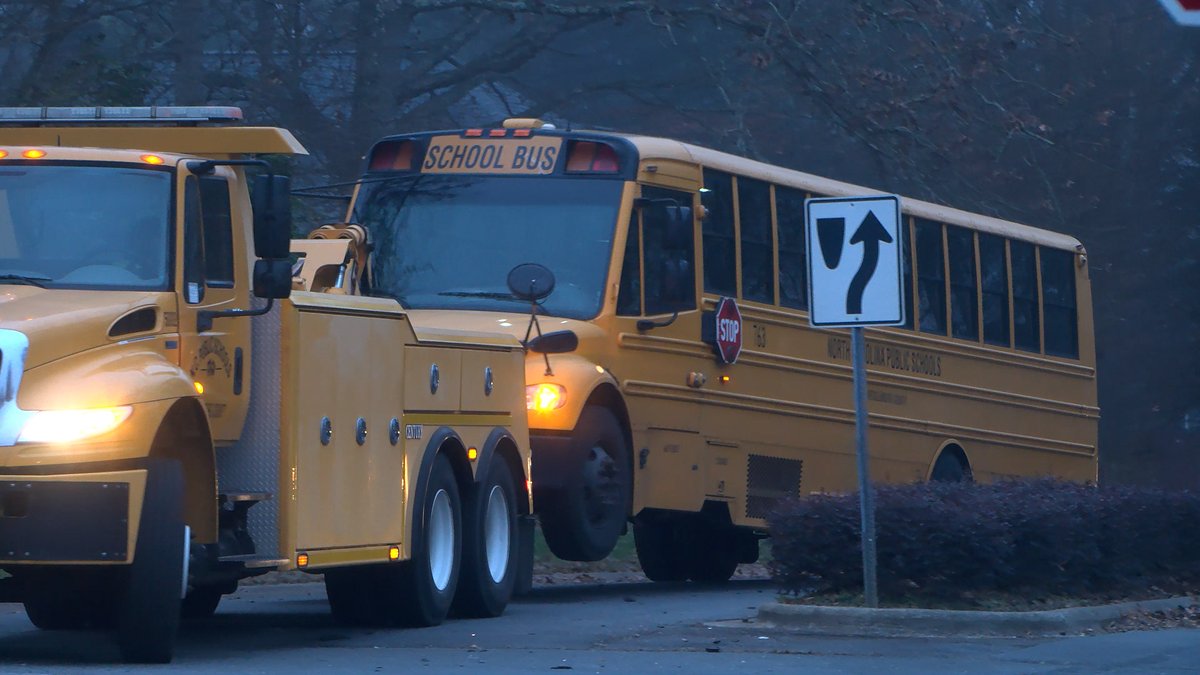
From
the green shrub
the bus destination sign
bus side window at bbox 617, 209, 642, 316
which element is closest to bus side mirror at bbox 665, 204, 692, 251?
bus side window at bbox 617, 209, 642, 316

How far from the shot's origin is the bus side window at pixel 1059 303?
20.8 metres

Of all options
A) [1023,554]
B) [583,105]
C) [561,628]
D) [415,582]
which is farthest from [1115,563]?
[583,105]

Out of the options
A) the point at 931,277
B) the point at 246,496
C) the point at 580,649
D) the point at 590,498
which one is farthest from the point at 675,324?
the point at 246,496

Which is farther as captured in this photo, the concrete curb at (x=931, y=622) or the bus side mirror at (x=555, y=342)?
the bus side mirror at (x=555, y=342)

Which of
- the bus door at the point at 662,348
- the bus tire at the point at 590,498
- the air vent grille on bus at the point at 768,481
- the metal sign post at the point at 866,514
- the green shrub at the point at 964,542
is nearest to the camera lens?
the metal sign post at the point at 866,514

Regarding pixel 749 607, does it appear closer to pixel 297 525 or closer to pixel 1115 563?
pixel 1115 563

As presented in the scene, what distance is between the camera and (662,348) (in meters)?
15.0

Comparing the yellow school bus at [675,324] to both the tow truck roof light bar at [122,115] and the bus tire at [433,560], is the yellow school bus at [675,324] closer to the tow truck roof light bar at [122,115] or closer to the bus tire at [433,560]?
the bus tire at [433,560]

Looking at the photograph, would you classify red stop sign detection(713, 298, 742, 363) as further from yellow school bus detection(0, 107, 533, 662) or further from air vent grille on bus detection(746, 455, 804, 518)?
yellow school bus detection(0, 107, 533, 662)

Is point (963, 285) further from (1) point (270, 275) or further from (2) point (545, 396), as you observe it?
(1) point (270, 275)

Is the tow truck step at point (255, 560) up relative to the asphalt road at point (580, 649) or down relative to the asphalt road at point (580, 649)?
up

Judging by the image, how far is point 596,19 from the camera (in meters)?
22.2

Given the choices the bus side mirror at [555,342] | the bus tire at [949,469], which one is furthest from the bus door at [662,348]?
the bus tire at [949,469]

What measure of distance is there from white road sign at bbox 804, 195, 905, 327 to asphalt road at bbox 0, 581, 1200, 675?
180 centimetres
